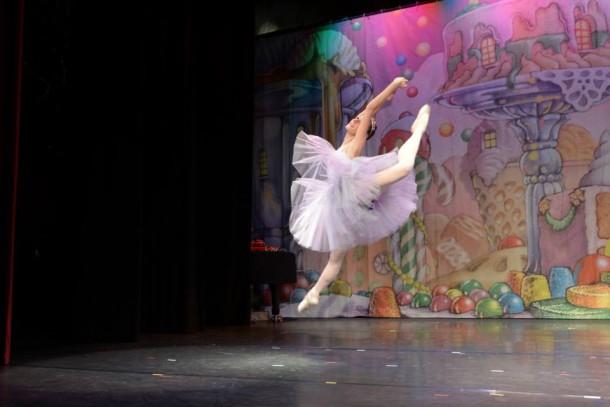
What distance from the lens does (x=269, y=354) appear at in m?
A: 3.55

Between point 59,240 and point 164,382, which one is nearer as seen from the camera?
point 164,382

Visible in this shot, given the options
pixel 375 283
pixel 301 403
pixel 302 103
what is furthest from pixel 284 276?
pixel 301 403

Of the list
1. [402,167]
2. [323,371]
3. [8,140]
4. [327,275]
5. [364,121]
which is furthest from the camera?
[364,121]

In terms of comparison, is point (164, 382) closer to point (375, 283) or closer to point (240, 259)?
point (240, 259)

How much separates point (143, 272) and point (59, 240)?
3.22ft

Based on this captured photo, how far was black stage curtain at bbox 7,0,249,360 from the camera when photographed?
4.33 meters

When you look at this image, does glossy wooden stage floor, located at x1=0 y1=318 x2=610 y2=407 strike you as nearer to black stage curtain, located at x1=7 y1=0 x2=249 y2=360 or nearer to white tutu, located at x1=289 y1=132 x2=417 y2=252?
black stage curtain, located at x1=7 y1=0 x2=249 y2=360

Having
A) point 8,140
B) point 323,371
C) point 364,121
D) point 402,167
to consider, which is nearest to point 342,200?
point 402,167

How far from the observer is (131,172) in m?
4.39

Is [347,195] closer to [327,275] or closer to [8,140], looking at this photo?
[327,275]

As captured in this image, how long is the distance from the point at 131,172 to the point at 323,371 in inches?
85.3

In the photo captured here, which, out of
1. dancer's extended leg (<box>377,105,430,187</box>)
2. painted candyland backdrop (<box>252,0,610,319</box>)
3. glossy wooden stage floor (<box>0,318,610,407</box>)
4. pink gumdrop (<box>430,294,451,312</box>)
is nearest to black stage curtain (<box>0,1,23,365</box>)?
glossy wooden stage floor (<box>0,318,610,407</box>)

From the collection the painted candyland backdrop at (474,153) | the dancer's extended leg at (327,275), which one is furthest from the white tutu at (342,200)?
the painted candyland backdrop at (474,153)

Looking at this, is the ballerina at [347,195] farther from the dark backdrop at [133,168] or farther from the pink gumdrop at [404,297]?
the pink gumdrop at [404,297]
